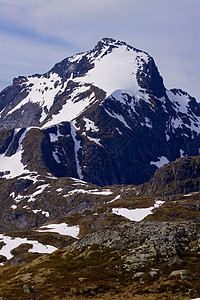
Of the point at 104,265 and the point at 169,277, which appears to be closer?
the point at 169,277

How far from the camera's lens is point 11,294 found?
51.1 metres

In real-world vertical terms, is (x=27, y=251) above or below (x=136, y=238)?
below

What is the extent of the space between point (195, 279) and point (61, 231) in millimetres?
152672

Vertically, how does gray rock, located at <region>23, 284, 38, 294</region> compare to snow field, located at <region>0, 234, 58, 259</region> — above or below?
above

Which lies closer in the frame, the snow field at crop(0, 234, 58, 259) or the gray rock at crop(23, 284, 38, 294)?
the gray rock at crop(23, 284, 38, 294)

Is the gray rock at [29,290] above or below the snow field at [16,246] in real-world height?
above

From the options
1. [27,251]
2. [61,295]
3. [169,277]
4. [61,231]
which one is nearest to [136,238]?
[169,277]

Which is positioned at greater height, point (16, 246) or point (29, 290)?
point (29, 290)

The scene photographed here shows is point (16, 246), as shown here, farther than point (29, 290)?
Yes

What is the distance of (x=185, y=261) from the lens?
184ft

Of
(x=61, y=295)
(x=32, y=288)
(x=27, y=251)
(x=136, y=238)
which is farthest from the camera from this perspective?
(x=27, y=251)

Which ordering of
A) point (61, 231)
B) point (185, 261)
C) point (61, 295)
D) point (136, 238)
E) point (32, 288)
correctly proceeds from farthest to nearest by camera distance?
1. point (61, 231)
2. point (136, 238)
3. point (185, 261)
4. point (32, 288)
5. point (61, 295)

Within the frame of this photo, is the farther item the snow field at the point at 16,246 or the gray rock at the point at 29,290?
Answer: the snow field at the point at 16,246

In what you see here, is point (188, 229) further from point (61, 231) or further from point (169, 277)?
point (61, 231)
